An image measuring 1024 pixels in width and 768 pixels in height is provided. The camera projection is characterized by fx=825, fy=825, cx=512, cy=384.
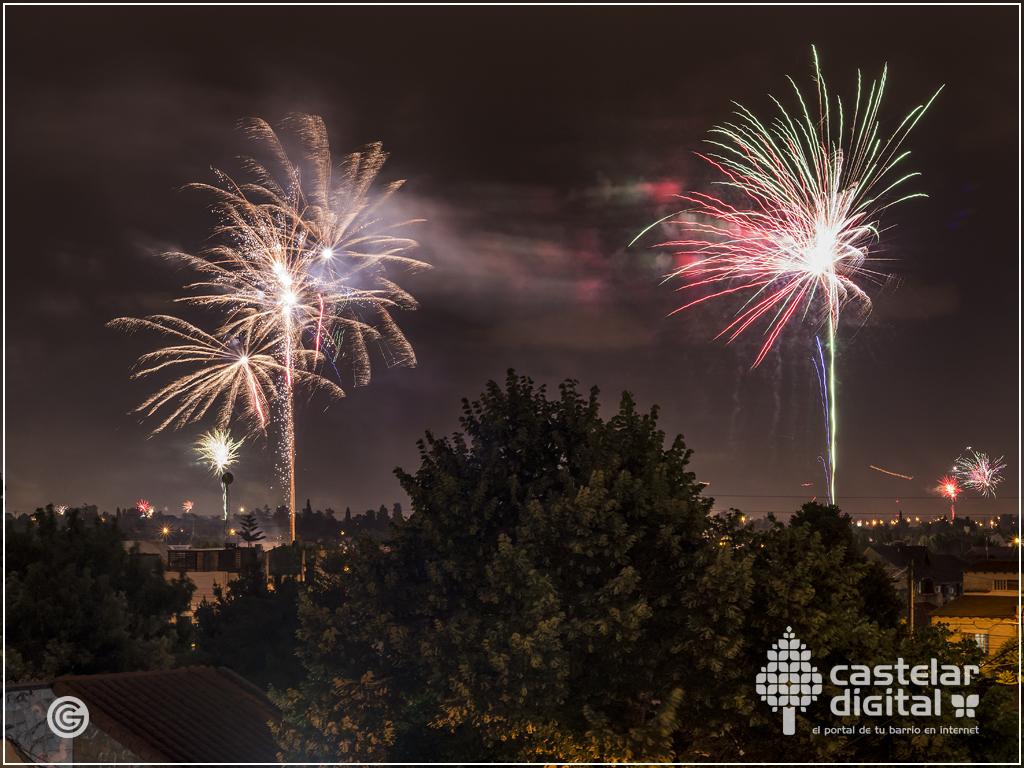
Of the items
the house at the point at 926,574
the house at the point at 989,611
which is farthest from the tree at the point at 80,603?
the house at the point at 926,574

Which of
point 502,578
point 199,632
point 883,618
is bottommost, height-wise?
point 199,632

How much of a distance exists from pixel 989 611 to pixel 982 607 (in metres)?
1.41

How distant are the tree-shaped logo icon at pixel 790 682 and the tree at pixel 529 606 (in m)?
1.10

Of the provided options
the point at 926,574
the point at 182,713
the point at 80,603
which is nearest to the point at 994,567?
the point at 926,574

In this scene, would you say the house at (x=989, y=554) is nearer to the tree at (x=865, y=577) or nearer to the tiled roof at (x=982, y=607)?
the tiled roof at (x=982, y=607)

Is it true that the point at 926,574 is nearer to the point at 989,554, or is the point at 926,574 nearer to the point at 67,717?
the point at 989,554

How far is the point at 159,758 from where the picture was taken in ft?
61.8

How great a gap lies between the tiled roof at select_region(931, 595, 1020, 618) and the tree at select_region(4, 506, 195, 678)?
39.5 meters

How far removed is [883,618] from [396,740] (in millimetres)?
21828

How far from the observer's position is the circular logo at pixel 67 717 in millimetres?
18281

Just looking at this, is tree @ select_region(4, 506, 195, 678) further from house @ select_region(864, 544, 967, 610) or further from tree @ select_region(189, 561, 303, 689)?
house @ select_region(864, 544, 967, 610)

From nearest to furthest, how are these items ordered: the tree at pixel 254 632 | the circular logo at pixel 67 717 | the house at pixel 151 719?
the house at pixel 151 719
the circular logo at pixel 67 717
the tree at pixel 254 632

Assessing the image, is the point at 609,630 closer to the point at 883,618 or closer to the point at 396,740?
the point at 396,740

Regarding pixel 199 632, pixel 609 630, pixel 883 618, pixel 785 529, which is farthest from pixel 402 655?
pixel 199 632
